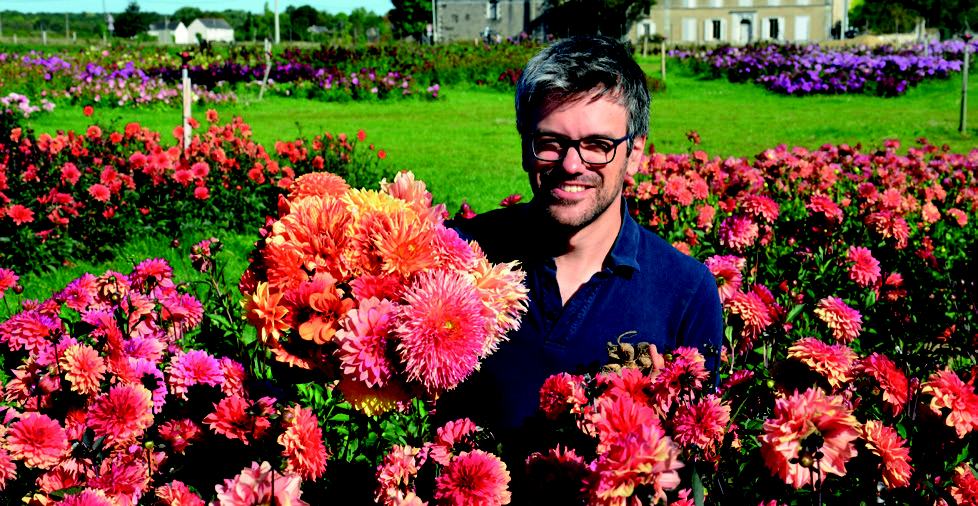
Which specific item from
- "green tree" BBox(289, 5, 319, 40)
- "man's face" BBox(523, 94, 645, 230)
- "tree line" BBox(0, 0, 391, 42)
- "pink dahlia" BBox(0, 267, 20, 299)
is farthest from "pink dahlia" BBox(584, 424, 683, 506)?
"green tree" BBox(289, 5, 319, 40)

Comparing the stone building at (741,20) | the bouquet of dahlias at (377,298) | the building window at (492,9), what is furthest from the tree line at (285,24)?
the bouquet of dahlias at (377,298)

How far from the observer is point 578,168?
2.01m

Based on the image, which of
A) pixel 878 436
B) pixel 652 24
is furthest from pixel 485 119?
pixel 652 24

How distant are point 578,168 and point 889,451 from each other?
1.00 metres

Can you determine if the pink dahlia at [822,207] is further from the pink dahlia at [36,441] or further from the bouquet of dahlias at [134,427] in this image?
the pink dahlia at [36,441]

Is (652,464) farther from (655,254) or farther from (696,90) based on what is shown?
(696,90)

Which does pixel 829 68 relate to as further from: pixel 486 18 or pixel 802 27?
pixel 486 18

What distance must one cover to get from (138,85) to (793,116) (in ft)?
49.4

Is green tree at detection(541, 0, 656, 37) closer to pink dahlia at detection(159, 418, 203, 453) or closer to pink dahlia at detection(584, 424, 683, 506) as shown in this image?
pink dahlia at detection(159, 418, 203, 453)

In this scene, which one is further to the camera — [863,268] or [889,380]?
[863,268]

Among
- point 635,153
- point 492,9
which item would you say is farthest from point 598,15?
point 635,153

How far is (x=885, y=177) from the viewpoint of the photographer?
5539 mm

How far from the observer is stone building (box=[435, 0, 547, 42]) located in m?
52.8

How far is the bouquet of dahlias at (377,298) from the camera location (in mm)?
1032
